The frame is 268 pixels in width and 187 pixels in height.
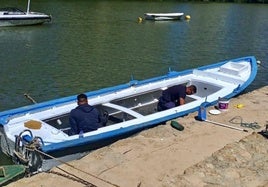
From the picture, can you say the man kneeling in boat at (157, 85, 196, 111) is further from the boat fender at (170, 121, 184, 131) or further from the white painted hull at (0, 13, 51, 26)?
the white painted hull at (0, 13, 51, 26)

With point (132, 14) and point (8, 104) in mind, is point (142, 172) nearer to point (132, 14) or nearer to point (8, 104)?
point (8, 104)

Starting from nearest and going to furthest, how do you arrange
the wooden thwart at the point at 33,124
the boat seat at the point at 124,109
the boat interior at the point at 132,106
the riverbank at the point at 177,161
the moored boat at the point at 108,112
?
the riverbank at the point at 177,161 → the moored boat at the point at 108,112 → the wooden thwart at the point at 33,124 → the boat seat at the point at 124,109 → the boat interior at the point at 132,106

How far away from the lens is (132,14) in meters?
44.2

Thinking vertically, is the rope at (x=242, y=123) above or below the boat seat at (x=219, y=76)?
below

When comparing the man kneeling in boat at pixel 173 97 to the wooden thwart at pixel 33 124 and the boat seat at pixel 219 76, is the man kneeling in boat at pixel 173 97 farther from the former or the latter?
the wooden thwart at pixel 33 124

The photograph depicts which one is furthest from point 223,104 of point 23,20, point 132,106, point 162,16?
point 162,16

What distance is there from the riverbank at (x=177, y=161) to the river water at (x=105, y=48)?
7.00m

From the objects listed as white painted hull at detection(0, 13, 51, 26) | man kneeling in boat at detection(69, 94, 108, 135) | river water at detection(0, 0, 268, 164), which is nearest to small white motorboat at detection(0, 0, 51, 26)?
white painted hull at detection(0, 13, 51, 26)

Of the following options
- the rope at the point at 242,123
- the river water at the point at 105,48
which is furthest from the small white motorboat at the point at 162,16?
the rope at the point at 242,123

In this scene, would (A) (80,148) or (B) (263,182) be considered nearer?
(B) (263,182)

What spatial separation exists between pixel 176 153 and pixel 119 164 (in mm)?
1235

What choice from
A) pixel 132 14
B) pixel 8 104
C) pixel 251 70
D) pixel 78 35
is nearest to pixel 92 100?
pixel 8 104

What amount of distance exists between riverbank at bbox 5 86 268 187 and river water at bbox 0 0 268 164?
700 cm

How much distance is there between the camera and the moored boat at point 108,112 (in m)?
8.88
